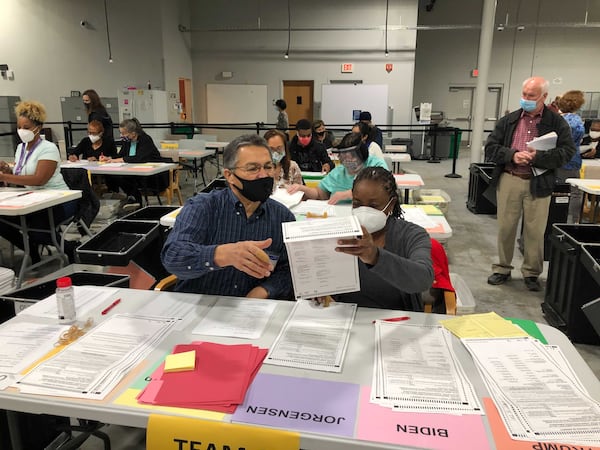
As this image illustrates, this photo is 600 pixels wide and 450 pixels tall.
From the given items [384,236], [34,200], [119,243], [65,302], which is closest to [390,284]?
[384,236]

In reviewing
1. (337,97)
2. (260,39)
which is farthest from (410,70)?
(260,39)

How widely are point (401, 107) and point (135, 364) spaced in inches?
436

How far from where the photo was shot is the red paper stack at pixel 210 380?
1154 mm

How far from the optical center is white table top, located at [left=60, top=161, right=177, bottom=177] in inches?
203

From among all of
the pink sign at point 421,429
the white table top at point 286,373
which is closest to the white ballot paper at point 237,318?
the white table top at point 286,373

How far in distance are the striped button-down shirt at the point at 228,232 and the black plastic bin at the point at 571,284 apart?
1.98 metres

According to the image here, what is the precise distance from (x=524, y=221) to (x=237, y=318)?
298 centimetres

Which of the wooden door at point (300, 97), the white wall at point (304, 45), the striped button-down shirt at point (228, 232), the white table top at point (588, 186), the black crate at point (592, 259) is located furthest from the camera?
the wooden door at point (300, 97)

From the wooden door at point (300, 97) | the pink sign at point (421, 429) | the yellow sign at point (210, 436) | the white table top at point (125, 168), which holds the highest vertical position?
the wooden door at point (300, 97)

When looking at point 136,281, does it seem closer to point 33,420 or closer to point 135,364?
point 33,420

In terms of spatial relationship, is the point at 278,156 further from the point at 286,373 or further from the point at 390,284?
the point at 286,373

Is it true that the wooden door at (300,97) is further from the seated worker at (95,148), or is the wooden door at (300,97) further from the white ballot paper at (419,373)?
the white ballot paper at (419,373)

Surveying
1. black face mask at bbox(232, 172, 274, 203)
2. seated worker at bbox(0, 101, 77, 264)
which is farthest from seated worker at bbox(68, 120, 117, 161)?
black face mask at bbox(232, 172, 274, 203)

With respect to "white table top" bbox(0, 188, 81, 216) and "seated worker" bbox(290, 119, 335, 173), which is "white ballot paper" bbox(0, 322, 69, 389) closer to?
"white table top" bbox(0, 188, 81, 216)
